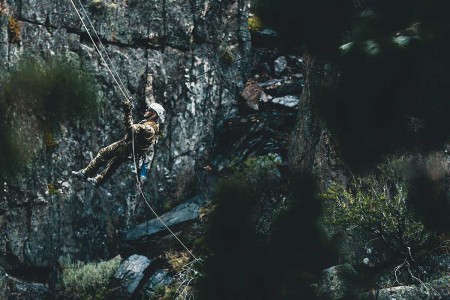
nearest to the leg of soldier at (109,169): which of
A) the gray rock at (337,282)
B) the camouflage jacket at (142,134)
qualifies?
the camouflage jacket at (142,134)

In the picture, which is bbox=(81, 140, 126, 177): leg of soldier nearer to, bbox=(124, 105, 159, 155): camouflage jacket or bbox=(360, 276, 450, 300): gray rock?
bbox=(124, 105, 159, 155): camouflage jacket

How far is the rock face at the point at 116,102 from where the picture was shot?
61.7ft

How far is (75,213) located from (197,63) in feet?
14.3

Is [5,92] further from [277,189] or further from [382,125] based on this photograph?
[382,125]

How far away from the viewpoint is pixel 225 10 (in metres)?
21.9

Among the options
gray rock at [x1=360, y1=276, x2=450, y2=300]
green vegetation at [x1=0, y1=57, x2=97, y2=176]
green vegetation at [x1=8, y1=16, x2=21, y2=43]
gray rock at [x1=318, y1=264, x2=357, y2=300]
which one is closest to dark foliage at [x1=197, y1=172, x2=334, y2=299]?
gray rock at [x1=318, y1=264, x2=357, y2=300]

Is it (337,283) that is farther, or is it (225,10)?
(225,10)

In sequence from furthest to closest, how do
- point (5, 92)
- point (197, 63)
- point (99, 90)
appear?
1. point (197, 63)
2. point (99, 90)
3. point (5, 92)

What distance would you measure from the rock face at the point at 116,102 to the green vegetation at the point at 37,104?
172 mm

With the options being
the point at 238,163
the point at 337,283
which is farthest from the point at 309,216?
the point at 238,163

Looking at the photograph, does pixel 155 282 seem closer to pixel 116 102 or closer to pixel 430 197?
pixel 116 102

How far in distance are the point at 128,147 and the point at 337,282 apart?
413 centimetres

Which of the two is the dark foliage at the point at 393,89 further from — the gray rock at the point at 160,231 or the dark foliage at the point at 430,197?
the gray rock at the point at 160,231

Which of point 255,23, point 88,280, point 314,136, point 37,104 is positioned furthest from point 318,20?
point 88,280
